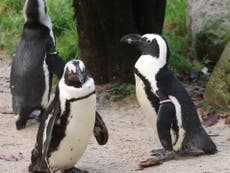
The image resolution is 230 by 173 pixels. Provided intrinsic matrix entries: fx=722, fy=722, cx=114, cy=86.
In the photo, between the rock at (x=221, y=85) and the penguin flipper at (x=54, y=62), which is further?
the rock at (x=221, y=85)

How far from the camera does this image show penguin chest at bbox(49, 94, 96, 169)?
14.1 feet

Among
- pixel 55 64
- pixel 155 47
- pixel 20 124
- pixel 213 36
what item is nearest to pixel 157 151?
pixel 155 47

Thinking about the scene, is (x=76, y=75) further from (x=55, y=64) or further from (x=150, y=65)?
(x=55, y=64)

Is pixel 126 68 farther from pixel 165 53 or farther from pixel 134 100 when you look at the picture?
pixel 165 53

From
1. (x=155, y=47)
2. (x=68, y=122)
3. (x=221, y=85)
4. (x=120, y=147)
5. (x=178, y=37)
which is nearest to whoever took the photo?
(x=68, y=122)

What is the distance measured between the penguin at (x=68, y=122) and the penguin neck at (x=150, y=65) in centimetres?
65

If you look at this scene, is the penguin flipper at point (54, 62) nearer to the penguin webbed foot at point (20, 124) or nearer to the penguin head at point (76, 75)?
the penguin webbed foot at point (20, 124)

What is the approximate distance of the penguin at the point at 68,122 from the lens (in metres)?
4.29

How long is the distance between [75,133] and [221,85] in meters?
2.24

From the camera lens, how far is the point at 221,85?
627cm

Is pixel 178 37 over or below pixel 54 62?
below

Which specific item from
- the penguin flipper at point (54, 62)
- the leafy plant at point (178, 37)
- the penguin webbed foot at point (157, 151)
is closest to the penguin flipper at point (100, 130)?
the penguin webbed foot at point (157, 151)

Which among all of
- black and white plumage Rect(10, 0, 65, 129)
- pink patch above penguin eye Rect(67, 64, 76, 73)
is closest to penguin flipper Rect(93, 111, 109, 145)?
pink patch above penguin eye Rect(67, 64, 76, 73)

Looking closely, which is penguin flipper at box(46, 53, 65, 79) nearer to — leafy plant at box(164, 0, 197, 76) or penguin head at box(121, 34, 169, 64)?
penguin head at box(121, 34, 169, 64)
